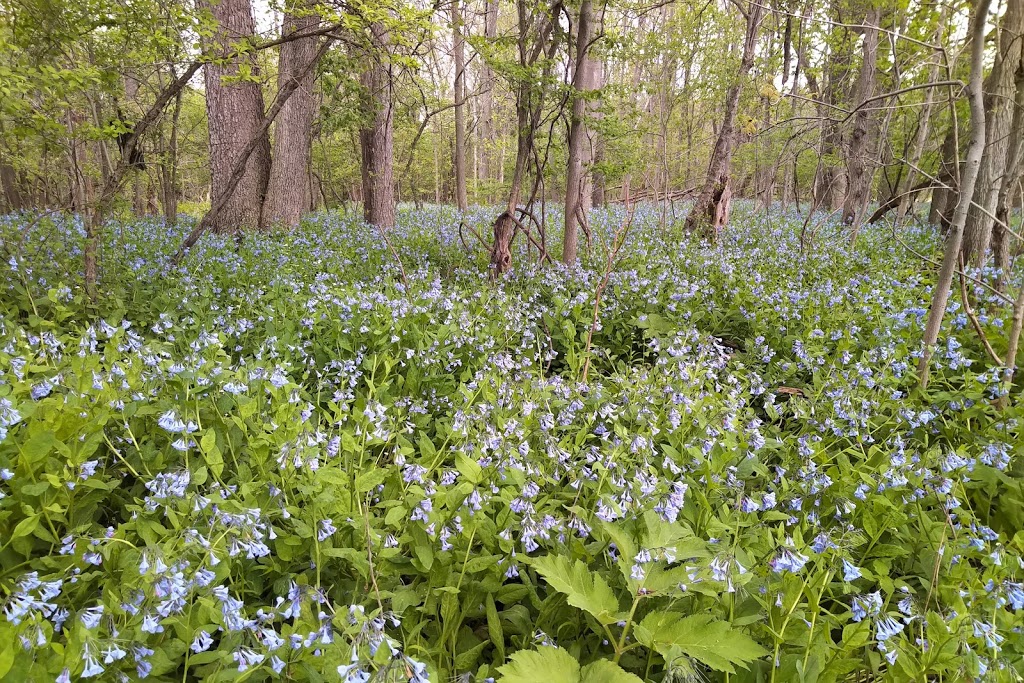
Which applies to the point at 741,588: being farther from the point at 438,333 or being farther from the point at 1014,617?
the point at 438,333

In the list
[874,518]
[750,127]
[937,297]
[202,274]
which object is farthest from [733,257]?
[202,274]

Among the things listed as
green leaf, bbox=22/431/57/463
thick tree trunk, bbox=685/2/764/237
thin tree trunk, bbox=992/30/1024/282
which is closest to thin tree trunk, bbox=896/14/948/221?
thin tree trunk, bbox=992/30/1024/282

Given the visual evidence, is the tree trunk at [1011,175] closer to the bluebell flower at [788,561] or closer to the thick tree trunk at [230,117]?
the bluebell flower at [788,561]

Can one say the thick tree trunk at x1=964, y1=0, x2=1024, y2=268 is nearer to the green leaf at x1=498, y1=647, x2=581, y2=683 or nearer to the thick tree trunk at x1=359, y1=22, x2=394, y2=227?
the green leaf at x1=498, y1=647, x2=581, y2=683

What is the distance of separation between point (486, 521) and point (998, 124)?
5.43 metres

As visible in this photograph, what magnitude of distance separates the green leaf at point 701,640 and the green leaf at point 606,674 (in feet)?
0.26

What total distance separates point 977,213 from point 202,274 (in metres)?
6.86

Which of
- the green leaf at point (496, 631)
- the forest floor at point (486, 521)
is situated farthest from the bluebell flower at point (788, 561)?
the green leaf at point (496, 631)

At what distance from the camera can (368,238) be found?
7.39 meters

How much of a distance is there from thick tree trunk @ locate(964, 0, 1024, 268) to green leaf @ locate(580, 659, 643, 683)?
14.6 ft

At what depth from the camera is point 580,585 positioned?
1.27 metres

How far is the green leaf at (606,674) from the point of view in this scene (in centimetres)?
115

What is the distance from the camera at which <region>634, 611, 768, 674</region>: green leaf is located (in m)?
1.16

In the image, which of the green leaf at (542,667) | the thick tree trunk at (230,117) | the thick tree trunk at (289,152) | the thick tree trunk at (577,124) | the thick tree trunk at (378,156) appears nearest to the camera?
the green leaf at (542,667)
